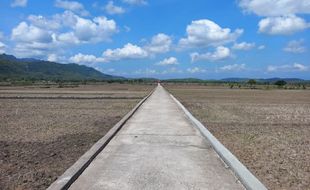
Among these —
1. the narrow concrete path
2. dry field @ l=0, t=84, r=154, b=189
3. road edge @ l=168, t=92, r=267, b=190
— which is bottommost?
dry field @ l=0, t=84, r=154, b=189

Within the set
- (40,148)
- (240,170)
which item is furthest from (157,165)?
(40,148)

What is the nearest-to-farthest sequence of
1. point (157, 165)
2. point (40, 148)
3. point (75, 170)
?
1. point (75, 170)
2. point (157, 165)
3. point (40, 148)

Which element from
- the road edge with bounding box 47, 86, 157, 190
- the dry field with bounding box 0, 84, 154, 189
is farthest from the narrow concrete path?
the dry field with bounding box 0, 84, 154, 189

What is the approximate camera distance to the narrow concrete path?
636cm

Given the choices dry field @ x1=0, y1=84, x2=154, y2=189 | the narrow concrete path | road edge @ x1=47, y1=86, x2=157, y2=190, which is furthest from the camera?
dry field @ x1=0, y1=84, x2=154, y2=189

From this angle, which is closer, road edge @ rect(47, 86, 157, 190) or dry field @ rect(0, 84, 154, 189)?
road edge @ rect(47, 86, 157, 190)

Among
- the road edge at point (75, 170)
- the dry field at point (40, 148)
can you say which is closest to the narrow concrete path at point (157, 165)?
the road edge at point (75, 170)

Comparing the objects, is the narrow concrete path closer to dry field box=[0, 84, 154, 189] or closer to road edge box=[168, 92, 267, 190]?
road edge box=[168, 92, 267, 190]

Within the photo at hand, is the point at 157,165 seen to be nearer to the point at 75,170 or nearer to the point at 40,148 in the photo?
the point at 75,170

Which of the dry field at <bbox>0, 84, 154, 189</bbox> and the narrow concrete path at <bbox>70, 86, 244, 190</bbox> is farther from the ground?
the narrow concrete path at <bbox>70, 86, 244, 190</bbox>

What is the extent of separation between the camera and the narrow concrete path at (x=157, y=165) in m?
6.36

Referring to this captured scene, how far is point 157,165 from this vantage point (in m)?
7.62

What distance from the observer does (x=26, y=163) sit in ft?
27.1

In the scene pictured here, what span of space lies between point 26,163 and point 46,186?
2.01 metres
